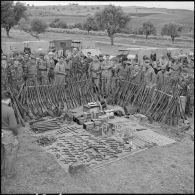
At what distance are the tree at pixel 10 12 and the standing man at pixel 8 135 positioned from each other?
32.9 m

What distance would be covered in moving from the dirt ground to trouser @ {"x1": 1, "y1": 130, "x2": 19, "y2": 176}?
0.23 meters

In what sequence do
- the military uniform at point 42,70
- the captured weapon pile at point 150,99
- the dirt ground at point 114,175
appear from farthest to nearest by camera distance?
the military uniform at point 42,70, the captured weapon pile at point 150,99, the dirt ground at point 114,175

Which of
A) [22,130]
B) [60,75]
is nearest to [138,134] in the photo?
[22,130]

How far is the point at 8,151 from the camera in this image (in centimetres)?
584

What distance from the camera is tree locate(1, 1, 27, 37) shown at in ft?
123

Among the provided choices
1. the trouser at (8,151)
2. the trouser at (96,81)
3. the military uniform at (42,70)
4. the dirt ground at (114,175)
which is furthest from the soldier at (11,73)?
the trouser at (8,151)

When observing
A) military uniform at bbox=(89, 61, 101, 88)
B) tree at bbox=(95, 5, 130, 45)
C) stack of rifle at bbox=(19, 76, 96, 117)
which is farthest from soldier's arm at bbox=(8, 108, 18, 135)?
tree at bbox=(95, 5, 130, 45)

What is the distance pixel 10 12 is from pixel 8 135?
36428mm

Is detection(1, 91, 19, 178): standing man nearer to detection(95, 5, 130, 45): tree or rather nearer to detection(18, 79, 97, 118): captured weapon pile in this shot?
detection(18, 79, 97, 118): captured weapon pile

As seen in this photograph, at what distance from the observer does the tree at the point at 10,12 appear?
37625 mm

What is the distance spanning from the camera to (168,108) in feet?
30.5

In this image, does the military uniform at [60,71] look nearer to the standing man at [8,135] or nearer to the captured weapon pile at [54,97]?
the captured weapon pile at [54,97]

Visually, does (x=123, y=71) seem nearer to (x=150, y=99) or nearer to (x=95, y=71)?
(x=95, y=71)

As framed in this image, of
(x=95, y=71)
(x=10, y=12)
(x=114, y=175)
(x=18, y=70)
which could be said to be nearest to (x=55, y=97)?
(x=18, y=70)
